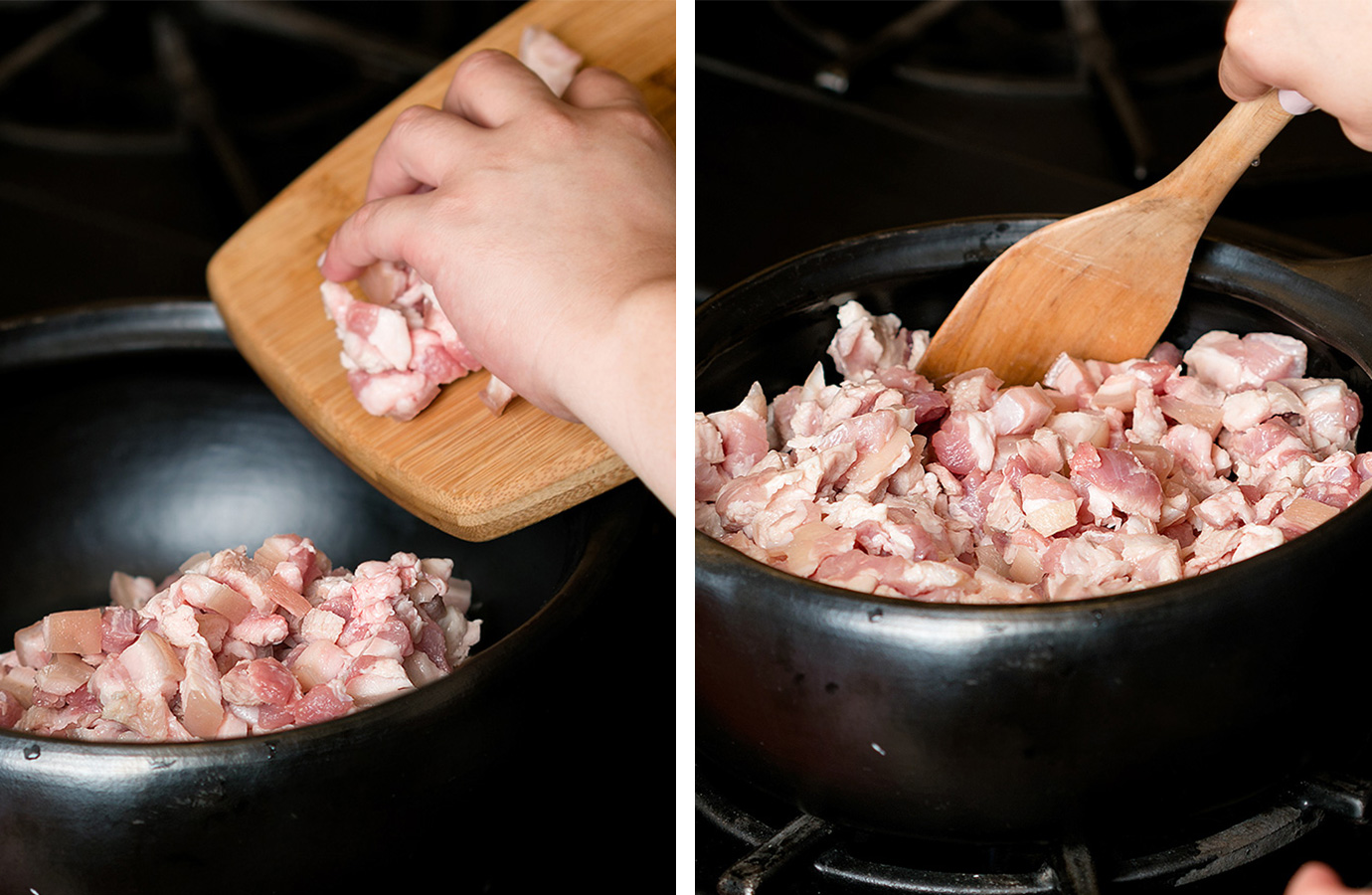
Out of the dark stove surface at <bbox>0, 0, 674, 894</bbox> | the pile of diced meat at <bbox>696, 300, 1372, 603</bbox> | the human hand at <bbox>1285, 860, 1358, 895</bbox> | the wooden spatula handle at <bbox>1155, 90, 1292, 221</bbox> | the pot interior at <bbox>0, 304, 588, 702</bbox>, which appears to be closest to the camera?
the human hand at <bbox>1285, 860, 1358, 895</bbox>

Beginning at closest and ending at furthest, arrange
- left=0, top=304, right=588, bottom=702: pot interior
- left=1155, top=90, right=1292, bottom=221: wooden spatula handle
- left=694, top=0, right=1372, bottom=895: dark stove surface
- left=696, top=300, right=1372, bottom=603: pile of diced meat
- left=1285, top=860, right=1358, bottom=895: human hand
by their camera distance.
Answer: left=1285, top=860, right=1358, bottom=895: human hand < left=696, top=300, right=1372, bottom=603: pile of diced meat < left=1155, top=90, right=1292, bottom=221: wooden spatula handle < left=0, top=304, right=588, bottom=702: pot interior < left=694, top=0, right=1372, bottom=895: dark stove surface

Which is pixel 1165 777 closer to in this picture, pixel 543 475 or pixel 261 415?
pixel 543 475

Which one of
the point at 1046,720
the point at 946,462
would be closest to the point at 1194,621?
the point at 1046,720

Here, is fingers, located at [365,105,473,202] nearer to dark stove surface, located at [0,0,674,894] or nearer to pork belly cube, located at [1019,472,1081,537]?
pork belly cube, located at [1019,472,1081,537]

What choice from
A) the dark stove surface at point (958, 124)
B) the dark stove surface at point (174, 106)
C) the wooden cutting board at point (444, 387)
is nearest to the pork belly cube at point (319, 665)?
the wooden cutting board at point (444, 387)

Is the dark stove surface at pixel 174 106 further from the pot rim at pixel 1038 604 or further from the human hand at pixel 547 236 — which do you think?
the pot rim at pixel 1038 604

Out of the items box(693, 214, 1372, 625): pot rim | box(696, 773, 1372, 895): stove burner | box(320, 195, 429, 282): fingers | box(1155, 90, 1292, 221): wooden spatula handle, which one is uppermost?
box(1155, 90, 1292, 221): wooden spatula handle

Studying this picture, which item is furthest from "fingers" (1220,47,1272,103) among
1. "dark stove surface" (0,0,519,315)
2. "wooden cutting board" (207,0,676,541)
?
"dark stove surface" (0,0,519,315)
